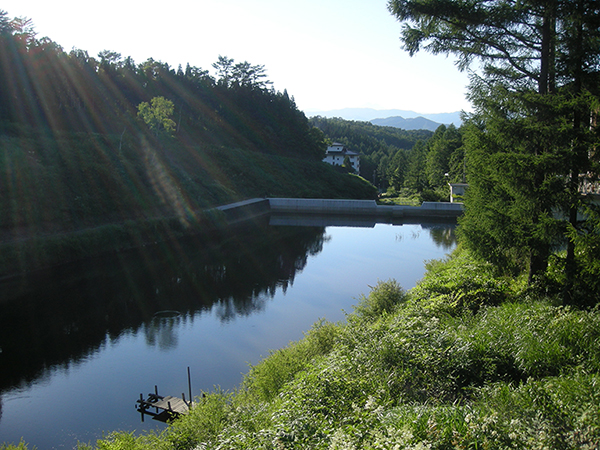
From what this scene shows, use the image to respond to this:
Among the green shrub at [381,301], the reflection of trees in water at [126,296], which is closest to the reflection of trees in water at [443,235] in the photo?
the reflection of trees in water at [126,296]

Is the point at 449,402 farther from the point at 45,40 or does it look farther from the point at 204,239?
the point at 45,40

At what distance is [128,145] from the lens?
91.4ft

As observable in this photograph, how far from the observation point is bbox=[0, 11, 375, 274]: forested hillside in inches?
734

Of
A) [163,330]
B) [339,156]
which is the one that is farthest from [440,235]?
[339,156]

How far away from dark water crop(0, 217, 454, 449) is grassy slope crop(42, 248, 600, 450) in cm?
238

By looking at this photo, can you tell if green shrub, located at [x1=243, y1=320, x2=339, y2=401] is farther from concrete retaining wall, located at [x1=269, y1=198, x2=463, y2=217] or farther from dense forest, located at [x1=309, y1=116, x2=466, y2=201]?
concrete retaining wall, located at [x1=269, y1=198, x2=463, y2=217]

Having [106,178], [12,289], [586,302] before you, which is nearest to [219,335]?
[12,289]

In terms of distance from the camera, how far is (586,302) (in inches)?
294

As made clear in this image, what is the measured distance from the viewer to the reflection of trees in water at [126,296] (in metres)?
10.4

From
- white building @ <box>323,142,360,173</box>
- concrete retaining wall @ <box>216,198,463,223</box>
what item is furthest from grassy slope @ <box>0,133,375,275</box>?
white building @ <box>323,142,360,173</box>

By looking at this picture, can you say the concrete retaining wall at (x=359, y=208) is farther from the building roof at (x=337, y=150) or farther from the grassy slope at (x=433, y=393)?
the building roof at (x=337, y=150)

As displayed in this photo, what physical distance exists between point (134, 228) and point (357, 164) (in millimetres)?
60247

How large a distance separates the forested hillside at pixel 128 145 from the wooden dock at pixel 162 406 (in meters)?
9.83

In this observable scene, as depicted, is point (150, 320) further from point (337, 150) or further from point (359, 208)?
point (337, 150)
